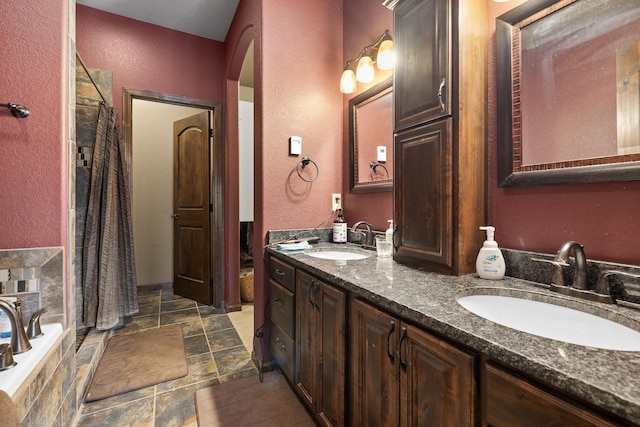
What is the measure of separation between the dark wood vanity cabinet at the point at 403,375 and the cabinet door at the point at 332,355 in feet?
0.18

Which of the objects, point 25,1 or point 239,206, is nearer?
point 25,1

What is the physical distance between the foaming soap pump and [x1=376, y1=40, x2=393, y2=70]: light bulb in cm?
123

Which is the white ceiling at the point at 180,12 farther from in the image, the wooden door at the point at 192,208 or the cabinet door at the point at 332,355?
the cabinet door at the point at 332,355

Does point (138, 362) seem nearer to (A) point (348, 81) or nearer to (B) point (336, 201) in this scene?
Answer: (B) point (336, 201)

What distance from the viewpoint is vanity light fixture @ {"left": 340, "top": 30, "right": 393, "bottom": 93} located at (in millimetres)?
1797

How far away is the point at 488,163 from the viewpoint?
4.26ft

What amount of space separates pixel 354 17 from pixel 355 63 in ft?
1.16

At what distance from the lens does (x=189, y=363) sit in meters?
2.18

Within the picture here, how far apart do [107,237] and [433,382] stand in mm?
2795

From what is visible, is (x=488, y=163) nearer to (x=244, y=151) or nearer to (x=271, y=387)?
(x=271, y=387)

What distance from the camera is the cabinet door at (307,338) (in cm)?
144

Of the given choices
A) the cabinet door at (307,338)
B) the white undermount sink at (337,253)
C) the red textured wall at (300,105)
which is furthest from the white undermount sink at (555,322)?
the red textured wall at (300,105)

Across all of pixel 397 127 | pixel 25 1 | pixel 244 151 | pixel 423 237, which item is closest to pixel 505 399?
pixel 423 237

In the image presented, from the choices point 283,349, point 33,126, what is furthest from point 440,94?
point 33,126
